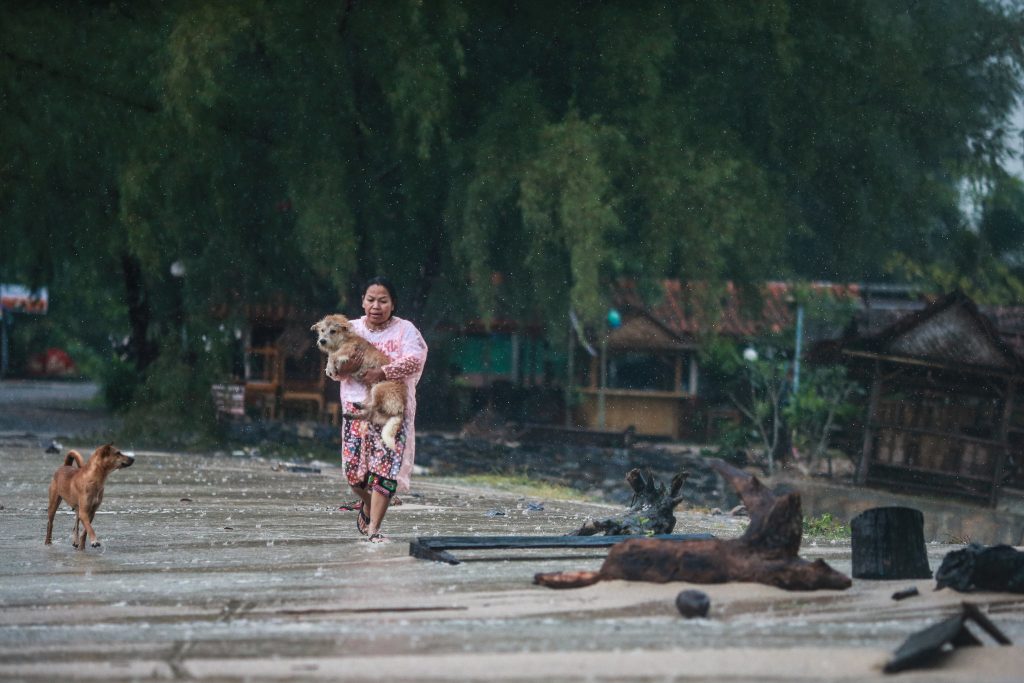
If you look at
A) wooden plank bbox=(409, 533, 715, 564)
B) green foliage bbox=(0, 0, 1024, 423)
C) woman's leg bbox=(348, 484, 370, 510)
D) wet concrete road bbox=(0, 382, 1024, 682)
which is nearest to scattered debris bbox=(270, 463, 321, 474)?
green foliage bbox=(0, 0, 1024, 423)

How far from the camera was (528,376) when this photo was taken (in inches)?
1497

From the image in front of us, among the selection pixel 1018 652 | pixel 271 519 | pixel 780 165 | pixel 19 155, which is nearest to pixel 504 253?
pixel 780 165

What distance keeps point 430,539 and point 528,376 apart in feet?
95.2

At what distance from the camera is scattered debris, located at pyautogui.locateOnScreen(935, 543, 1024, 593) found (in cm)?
776

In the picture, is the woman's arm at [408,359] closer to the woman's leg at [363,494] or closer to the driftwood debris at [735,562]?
the woman's leg at [363,494]

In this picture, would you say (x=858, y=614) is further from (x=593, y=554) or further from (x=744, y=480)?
(x=593, y=554)

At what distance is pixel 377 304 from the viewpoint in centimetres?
1019

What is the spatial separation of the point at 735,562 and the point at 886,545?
3.67 feet

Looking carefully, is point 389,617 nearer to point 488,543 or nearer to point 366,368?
point 488,543

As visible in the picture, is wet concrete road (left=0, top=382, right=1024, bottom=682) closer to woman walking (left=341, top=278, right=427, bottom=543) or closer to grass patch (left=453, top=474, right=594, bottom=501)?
woman walking (left=341, top=278, right=427, bottom=543)

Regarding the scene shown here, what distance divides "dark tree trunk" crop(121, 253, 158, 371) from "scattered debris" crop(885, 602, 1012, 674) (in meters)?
22.8

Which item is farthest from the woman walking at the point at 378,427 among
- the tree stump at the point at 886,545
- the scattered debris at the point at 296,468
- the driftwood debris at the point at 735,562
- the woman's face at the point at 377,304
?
the scattered debris at the point at 296,468

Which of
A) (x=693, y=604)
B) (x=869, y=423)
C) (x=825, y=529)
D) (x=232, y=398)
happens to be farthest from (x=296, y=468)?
(x=693, y=604)

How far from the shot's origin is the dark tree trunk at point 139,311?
27.6m
